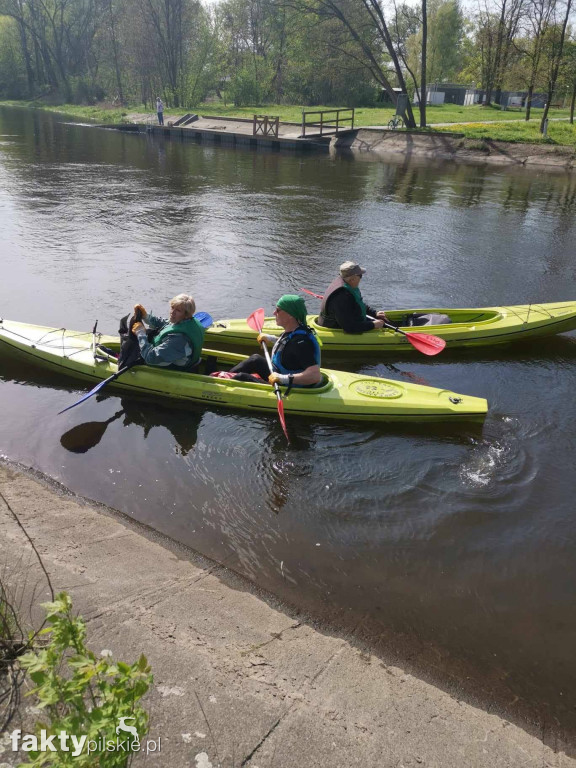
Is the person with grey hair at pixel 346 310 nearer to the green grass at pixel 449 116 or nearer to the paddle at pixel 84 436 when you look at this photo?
the paddle at pixel 84 436

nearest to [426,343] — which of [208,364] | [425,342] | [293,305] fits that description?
[425,342]

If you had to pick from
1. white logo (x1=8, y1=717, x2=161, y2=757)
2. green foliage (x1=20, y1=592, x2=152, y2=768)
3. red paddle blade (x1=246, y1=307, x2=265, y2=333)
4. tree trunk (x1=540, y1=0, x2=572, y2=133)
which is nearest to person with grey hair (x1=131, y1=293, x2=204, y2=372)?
red paddle blade (x1=246, y1=307, x2=265, y2=333)

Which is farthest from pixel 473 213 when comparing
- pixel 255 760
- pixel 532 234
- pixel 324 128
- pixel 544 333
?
pixel 324 128

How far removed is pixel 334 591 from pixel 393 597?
45cm

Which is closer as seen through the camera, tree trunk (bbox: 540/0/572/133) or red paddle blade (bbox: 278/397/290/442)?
red paddle blade (bbox: 278/397/290/442)

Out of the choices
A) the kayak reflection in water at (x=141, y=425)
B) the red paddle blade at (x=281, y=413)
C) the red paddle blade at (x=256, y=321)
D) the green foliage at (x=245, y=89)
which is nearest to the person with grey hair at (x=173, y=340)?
the kayak reflection in water at (x=141, y=425)

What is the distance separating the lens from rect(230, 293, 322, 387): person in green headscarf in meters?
5.84

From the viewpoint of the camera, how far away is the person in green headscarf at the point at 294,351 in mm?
5844

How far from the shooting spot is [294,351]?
6246mm

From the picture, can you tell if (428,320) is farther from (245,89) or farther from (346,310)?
(245,89)

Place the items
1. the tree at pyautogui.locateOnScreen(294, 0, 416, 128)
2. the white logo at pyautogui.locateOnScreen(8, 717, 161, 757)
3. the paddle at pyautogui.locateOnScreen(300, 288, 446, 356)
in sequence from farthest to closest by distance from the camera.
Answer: the tree at pyautogui.locateOnScreen(294, 0, 416, 128)
the paddle at pyautogui.locateOnScreen(300, 288, 446, 356)
the white logo at pyautogui.locateOnScreen(8, 717, 161, 757)

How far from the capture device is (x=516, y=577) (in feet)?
14.6

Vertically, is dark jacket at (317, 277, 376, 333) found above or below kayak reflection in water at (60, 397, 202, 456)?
above

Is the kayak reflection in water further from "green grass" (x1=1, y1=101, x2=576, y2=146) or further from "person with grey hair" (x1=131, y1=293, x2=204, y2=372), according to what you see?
"green grass" (x1=1, y1=101, x2=576, y2=146)
